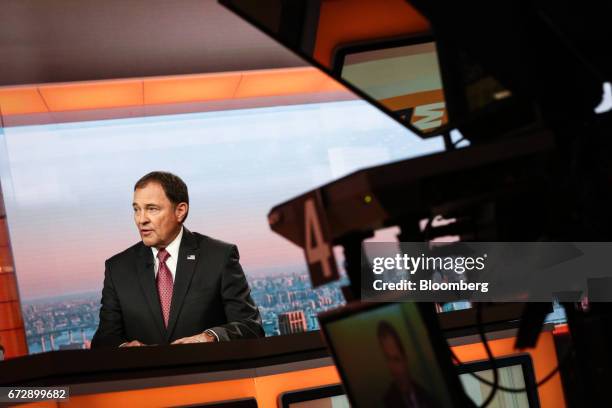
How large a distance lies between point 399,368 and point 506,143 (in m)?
0.33

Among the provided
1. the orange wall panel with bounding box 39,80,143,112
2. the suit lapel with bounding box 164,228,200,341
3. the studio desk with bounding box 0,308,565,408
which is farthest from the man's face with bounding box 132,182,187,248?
the orange wall panel with bounding box 39,80,143,112

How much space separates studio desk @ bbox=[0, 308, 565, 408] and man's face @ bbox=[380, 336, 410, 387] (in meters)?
1.30

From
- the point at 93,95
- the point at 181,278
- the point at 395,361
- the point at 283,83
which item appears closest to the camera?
the point at 395,361

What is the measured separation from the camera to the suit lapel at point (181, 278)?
3072 mm

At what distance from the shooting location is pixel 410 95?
1284mm

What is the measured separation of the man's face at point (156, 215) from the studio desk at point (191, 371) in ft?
3.59

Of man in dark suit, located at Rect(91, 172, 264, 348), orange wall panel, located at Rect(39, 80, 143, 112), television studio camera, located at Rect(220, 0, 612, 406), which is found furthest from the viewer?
orange wall panel, located at Rect(39, 80, 143, 112)

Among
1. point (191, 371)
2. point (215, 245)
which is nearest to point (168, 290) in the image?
point (215, 245)

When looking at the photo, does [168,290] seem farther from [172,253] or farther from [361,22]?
[361,22]

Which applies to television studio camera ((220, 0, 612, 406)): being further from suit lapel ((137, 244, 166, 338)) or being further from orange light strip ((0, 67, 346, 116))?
orange light strip ((0, 67, 346, 116))

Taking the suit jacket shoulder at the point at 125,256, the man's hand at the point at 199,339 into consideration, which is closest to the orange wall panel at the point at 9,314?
the suit jacket shoulder at the point at 125,256

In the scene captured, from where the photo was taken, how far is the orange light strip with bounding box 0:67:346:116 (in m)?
4.95

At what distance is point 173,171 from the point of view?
5785 mm

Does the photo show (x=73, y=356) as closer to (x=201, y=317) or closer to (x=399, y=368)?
(x=201, y=317)
